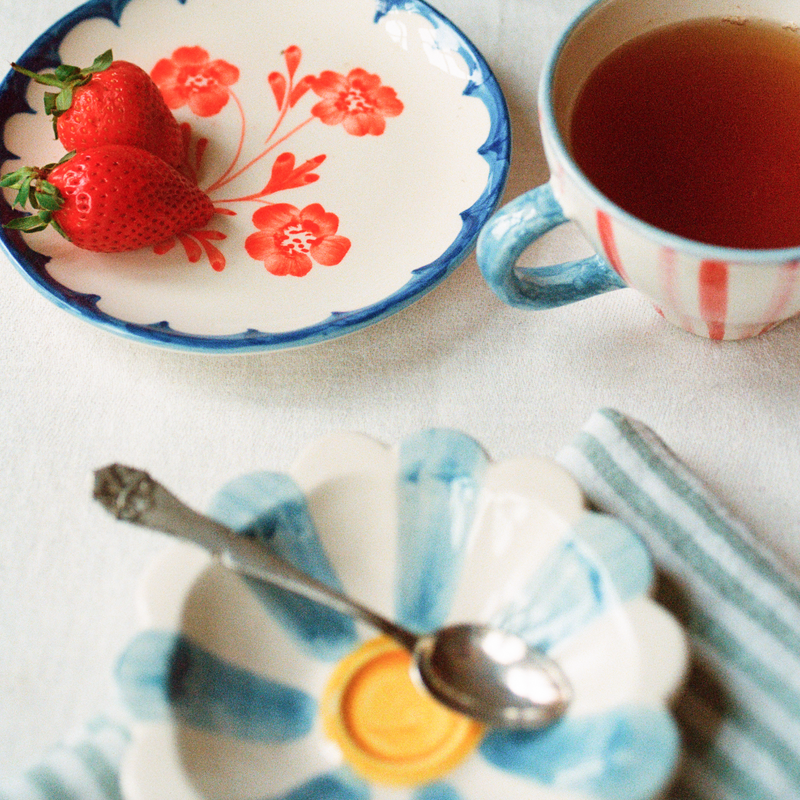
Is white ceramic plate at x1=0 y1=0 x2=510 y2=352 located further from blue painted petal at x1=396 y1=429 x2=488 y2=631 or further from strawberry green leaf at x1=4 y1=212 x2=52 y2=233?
blue painted petal at x1=396 y1=429 x2=488 y2=631

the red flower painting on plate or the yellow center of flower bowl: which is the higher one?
the red flower painting on plate

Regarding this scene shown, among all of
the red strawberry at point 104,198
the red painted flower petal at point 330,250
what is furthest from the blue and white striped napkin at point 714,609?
the red strawberry at point 104,198

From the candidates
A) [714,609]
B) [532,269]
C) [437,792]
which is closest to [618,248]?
[532,269]

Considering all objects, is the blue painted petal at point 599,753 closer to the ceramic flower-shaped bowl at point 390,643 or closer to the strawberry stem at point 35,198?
the ceramic flower-shaped bowl at point 390,643

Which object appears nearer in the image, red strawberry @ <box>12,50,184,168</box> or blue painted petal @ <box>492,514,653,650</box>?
blue painted petal @ <box>492,514,653,650</box>

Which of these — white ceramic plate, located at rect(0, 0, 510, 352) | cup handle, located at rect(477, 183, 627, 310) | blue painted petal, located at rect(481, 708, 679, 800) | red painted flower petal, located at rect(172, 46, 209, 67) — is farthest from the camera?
red painted flower petal, located at rect(172, 46, 209, 67)

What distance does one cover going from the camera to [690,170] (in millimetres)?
591

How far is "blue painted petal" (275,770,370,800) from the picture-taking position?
43 centimetres

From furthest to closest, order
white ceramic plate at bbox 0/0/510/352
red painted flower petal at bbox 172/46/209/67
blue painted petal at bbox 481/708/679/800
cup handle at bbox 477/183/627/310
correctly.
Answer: red painted flower petal at bbox 172/46/209/67 < white ceramic plate at bbox 0/0/510/352 < cup handle at bbox 477/183/627/310 < blue painted petal at bbox 481/708/679/800

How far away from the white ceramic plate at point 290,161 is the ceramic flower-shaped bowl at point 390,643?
15 cm

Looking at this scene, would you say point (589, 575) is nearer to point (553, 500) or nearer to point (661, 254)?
point (553, 500)

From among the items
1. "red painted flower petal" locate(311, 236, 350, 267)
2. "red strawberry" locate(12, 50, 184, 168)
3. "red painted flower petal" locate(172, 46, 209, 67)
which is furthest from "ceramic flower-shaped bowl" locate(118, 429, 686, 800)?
"red painted flower petal" locate(172, 46, 209, 67)

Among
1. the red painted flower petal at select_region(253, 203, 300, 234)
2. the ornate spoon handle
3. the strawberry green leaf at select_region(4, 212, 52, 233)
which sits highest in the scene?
the strawberry green leaf at select_region(4, 212, 52, 233)

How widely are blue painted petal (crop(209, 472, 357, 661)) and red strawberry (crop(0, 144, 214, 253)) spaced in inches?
10.1
